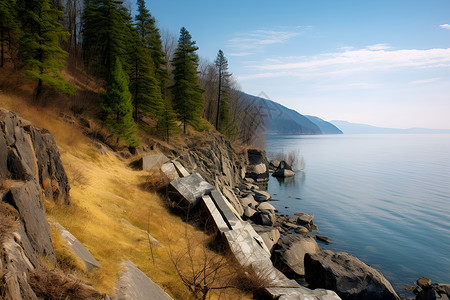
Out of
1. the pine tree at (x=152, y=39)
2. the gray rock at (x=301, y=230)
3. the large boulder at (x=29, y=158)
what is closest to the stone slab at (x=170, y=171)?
the large boulder at (x=29, y=158)

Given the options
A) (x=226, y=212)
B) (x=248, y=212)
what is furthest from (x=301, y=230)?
(x=226, y=212)

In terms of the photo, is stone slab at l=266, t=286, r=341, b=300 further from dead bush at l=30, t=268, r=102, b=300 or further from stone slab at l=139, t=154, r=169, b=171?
stone slab at l=139, t=154, r=169, b=171

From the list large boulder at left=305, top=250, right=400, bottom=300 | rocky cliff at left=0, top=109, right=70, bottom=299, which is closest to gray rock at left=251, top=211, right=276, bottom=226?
large boulder at left=305, top=250, right=400, bottom=300

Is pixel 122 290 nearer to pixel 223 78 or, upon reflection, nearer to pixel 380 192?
pixel 380 192

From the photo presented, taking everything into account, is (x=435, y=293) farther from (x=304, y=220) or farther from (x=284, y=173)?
(x=284, y=173)

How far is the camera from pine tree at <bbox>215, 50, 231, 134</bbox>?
48.1m

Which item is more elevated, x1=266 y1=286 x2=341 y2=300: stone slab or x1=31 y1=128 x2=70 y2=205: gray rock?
x1=31 y1=128 x2=70 y2=205: gray rock

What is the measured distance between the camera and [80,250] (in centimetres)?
602

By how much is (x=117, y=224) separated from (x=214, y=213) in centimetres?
459

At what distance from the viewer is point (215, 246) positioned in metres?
10.9

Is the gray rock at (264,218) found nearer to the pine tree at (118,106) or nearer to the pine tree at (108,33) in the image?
the pine tree at (118,106)

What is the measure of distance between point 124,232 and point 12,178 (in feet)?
12.9

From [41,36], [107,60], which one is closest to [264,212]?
[41,36]

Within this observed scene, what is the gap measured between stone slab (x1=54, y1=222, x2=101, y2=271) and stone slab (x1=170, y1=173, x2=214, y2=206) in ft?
22.2
